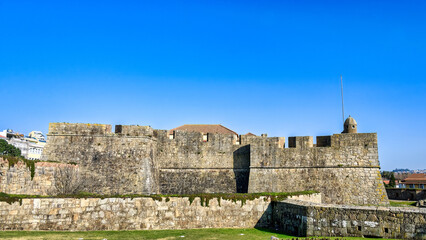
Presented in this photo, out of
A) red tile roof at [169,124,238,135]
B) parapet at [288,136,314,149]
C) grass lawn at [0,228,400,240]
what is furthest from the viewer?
red tile roof at [169,124,238,135]

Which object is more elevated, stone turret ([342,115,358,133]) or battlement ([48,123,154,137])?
stone turret ([342,115,358,133])

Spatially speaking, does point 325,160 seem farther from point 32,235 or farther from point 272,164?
point 32,235

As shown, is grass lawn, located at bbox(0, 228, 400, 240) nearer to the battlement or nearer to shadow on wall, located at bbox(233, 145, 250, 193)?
shadow on wall, located at bbox(233, 145, 250, 193)

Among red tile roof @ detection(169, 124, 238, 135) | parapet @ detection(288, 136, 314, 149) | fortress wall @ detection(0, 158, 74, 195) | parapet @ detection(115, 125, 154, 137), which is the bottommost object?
fortress wall @ detection(0, 158, 74, 195)

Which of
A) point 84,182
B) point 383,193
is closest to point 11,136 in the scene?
point 84,182

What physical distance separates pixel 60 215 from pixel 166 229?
14.6 ft

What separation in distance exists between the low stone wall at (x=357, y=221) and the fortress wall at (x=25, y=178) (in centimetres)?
1472

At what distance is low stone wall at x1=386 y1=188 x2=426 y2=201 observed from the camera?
31481 mm

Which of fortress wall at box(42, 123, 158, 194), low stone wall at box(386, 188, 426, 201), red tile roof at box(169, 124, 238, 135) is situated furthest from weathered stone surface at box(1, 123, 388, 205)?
red tile roof at box(169, 124, 238, 135)

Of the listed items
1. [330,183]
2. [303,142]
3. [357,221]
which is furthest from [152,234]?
[330,183]

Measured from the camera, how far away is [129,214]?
46.3ft

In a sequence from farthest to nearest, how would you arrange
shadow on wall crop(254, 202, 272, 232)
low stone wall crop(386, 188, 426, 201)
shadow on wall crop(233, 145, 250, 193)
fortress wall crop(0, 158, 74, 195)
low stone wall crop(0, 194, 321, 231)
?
low stone wall crop(386, 188, 426, 201) → shadow on wall crop(233, 145, 250, 193) → fortress wall crop(0, 158, 74, 195) → shadow on wall crop(254, 202, 272, 232) → low stone wall crop(0, 194, 321, 231)

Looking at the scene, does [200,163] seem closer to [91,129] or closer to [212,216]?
[91,129]

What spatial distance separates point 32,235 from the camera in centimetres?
1177
